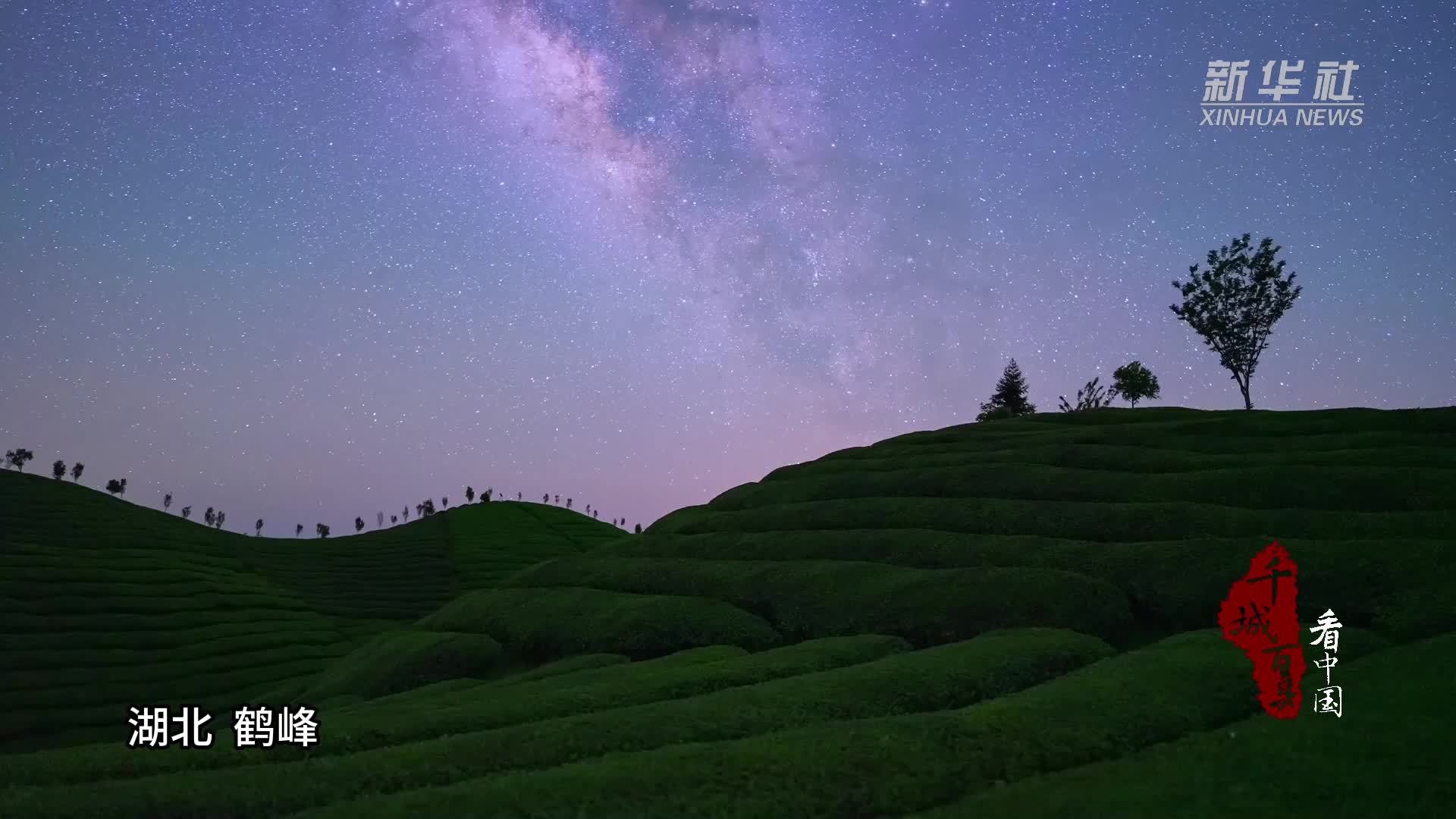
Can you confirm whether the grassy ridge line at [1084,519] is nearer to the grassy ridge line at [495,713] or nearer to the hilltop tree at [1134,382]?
the grassy ridge line at [495,713]

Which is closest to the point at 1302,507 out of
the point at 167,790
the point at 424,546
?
the point at 167,790

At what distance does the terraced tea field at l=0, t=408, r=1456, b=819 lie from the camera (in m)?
16.6

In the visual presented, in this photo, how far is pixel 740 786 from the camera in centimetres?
1641

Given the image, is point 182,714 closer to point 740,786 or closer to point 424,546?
point 740,786

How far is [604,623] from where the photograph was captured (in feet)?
128

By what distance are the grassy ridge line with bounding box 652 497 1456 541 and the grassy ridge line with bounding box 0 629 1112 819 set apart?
14271mm

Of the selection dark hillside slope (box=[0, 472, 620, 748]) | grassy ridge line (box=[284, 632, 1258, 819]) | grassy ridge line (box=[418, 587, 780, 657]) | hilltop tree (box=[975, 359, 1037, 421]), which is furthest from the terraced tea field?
hilltop tree (box=[975, 359, 1037, 421])

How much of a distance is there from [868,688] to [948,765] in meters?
6.06

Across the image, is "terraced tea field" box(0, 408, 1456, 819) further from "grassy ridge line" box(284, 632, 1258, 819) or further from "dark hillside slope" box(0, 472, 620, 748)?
"dark hillside slope" box(0, 472, 620, 748)

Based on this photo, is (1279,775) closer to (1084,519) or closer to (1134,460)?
(1084,519)

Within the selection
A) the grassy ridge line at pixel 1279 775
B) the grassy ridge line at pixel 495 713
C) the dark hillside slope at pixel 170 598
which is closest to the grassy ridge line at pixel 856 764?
the grassy ridge line at pixel 1279 775

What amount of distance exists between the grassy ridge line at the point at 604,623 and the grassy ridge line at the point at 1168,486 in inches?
667

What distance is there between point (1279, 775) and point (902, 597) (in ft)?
66.2

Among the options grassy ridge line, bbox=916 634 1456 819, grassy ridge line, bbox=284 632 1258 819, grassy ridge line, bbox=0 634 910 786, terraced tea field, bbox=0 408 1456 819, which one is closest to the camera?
grassy ridge line, bbox=916 634 1456 819
